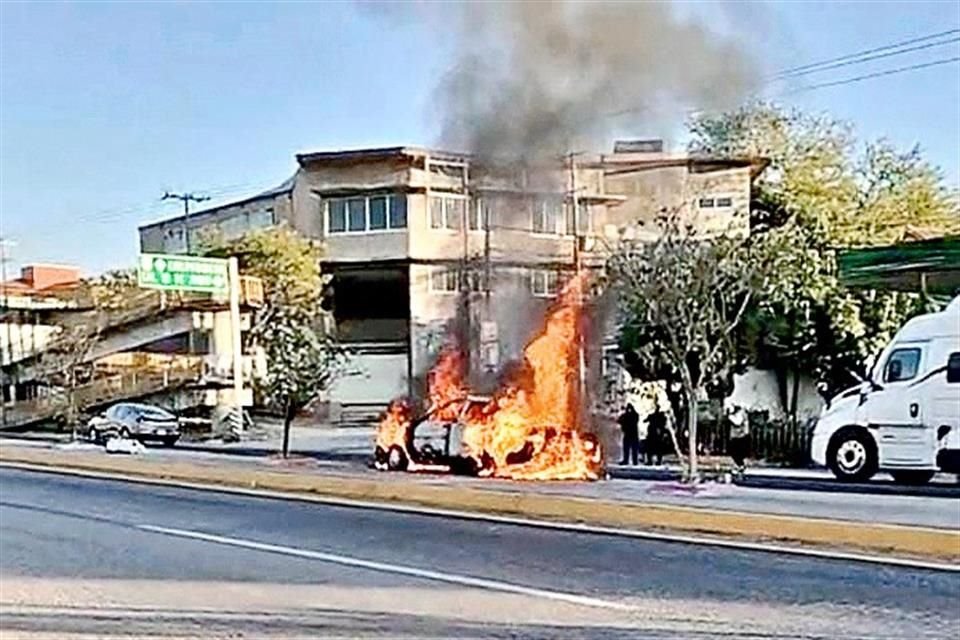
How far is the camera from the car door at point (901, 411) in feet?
60.0

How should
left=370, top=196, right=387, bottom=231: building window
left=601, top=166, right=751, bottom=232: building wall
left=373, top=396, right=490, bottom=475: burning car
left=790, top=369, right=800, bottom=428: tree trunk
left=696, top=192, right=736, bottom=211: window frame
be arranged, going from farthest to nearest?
left=370, top=196, right=387, bottom=231: building window
left=696, top=192, right=736, bottom=211: window frame
left=790, top=369, right=800, bottom=428: tree trunk
left=601, top=166, right=751, bottom=232: building wall
left=373, top=396, right=490, bottom=475: burning car

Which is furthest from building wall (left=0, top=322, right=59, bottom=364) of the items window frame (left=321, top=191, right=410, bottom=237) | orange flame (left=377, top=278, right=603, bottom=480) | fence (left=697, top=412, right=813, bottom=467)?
orange flame (left=377, top=278, right=603, bottom=480)

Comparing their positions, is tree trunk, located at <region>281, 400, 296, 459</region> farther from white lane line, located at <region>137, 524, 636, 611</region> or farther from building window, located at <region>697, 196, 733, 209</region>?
white lane line, located at <region>137, 524, 636, 611</region>

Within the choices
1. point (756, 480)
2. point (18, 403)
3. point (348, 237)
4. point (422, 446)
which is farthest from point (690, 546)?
point (18, 403)

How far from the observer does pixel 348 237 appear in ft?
131

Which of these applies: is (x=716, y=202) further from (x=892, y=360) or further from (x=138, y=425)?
(x=138, y=425)

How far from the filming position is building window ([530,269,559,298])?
2129 cm

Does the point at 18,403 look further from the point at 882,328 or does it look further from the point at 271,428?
the point at 882,328

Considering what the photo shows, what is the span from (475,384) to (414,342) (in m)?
11.1

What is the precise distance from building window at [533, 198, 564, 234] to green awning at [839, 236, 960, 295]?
186 inches

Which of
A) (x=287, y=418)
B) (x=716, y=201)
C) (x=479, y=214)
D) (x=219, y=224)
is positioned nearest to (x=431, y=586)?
(x=479, y=214)

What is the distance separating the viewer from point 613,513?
1157cm

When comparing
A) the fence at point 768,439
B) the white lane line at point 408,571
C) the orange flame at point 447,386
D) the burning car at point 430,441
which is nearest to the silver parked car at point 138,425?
the orange flame at point 447,386

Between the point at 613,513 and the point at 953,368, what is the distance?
27.7 ft
